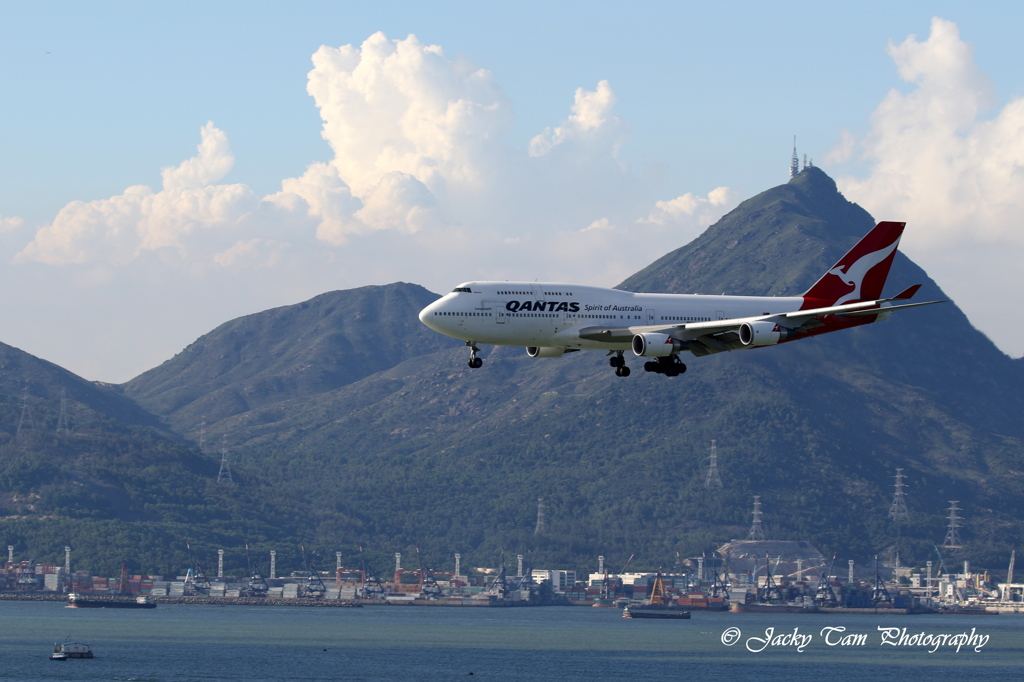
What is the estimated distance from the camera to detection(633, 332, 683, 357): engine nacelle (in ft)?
331

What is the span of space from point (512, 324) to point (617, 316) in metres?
9.03

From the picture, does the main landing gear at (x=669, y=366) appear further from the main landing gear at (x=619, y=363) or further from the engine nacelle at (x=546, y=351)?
the engine nacelle at (x=546, y=351)

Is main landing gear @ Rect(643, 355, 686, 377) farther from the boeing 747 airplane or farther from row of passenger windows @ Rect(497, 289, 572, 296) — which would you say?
row of passenger windows @ Rect(497, 289, 572, 296)

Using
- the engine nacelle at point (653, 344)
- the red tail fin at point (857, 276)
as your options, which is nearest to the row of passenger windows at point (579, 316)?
the engine nacelle at point (653, 344)

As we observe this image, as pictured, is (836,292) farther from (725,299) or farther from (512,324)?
(512,324)

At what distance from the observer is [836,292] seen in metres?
120

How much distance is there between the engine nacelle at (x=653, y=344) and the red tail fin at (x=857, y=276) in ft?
72.9

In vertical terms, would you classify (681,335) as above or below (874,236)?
below

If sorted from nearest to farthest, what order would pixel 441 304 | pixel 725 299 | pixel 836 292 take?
pixel 441 304
pixel 725 299
pixel 836 292

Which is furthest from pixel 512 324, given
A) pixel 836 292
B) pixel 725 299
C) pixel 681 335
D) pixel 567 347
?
pixel 836 292

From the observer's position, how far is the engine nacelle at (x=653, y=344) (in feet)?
331

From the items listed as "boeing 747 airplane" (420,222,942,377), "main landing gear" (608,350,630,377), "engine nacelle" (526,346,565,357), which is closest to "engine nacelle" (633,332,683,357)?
"boeing 747 airplane" (420,222,942,377)

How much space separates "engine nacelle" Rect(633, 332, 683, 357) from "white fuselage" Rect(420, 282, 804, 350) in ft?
Result: 6.00

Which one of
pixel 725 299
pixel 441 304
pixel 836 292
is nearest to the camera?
pixel 441 304
